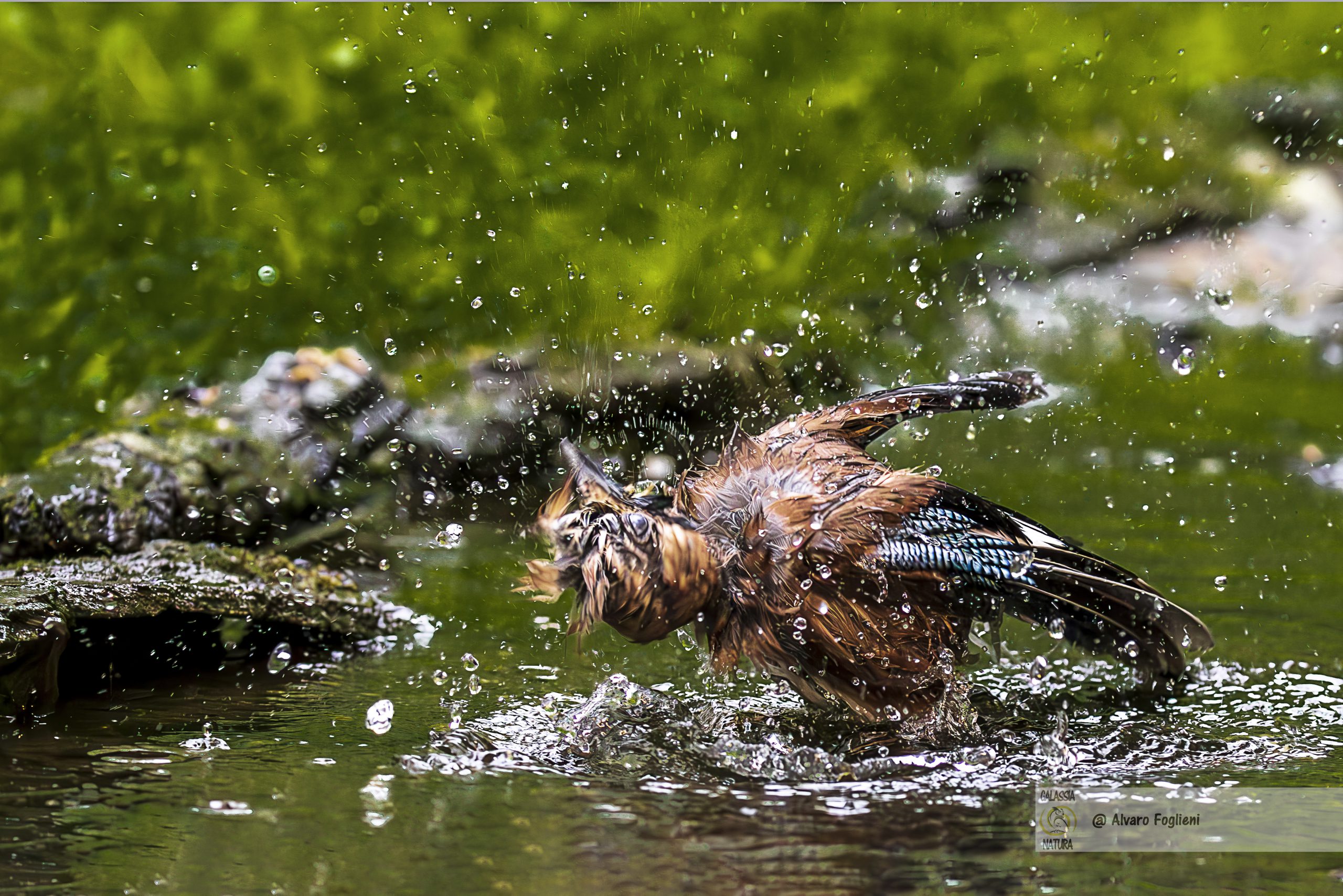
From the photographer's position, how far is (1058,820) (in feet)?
11.0

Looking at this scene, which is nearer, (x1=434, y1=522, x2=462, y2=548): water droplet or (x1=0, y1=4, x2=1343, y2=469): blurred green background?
(x1=434, y1=522, x2=462, y2=548): water droplet

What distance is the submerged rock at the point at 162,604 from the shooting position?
13.7ft

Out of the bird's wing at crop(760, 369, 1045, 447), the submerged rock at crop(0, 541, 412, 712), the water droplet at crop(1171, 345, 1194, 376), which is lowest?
the submerged rock at crop(0, 541, 412, 712)

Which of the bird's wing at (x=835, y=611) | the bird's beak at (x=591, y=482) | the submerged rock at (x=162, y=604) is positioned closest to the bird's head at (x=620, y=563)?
the bird's beak at (x=591, y=482)

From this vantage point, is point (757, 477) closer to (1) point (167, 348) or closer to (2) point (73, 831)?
(2) point (73, 831)

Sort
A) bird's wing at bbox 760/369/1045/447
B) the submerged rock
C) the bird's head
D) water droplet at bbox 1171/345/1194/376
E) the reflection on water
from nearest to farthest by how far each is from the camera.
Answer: the reflection on water
the bird's head
the submerged rock
bird's wing at bbox 760/369/1045/447
water droplet at bbox 1171/345/1194/376

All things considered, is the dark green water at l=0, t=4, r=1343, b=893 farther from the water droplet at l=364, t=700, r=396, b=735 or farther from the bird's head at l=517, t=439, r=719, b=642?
the bird's head at l=517, t=439, r=719, b=642

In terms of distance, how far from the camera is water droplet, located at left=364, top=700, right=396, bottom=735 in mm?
4105

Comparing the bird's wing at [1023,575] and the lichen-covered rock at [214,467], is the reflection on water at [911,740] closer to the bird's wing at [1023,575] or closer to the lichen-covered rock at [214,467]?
the bird's wing at [1023,575]

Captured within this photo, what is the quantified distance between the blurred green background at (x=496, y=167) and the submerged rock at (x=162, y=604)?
8.24 feet

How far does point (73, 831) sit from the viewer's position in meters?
3.20

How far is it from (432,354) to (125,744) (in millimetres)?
5442

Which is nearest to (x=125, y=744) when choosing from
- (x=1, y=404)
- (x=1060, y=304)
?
(x=1, y=404)

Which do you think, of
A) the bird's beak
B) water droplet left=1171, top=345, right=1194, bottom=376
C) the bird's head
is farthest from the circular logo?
water droplet left=1171, top=345, right=1194, bottom=376
